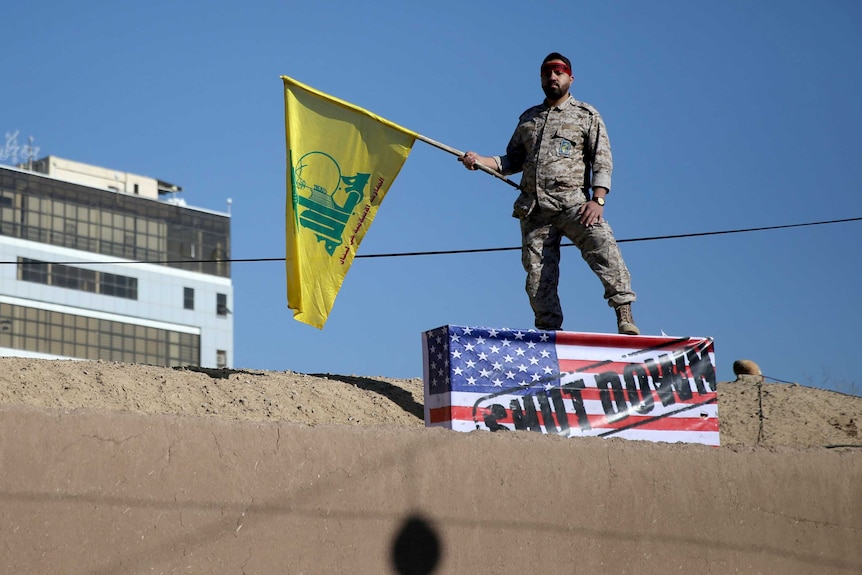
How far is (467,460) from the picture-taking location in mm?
5668

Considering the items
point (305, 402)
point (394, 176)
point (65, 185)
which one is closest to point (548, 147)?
point (394, 176)

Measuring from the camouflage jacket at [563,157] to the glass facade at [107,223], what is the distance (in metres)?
52.1

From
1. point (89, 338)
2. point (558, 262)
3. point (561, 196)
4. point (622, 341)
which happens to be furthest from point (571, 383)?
point (89, 338)

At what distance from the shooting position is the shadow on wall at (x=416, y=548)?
5.31 m

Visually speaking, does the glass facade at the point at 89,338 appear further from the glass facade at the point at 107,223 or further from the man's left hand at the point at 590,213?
the man's left hand at the point at 590,213

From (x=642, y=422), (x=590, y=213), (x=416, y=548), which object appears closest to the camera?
(x=416, y=548)

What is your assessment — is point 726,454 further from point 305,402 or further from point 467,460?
point 305,402

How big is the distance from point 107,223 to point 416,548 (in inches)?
2398

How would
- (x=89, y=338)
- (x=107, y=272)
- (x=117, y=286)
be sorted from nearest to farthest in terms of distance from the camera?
1. (x=89, y=338)
2. (x=107, y=272)
3. (x=117, y=286)

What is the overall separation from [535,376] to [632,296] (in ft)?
3.46

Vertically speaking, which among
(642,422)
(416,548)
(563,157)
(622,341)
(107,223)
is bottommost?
(416,548)

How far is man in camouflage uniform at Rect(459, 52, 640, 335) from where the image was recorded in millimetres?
7844

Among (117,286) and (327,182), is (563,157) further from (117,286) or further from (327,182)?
(117,286)

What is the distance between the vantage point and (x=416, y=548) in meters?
5.37
